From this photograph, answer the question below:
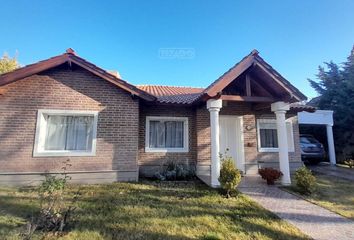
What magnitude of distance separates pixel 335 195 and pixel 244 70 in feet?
20.2

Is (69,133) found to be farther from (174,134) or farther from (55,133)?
(174,134)

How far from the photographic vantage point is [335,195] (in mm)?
8516

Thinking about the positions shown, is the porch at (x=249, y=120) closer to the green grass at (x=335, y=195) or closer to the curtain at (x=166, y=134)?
the curtain at (x=166, y=134)

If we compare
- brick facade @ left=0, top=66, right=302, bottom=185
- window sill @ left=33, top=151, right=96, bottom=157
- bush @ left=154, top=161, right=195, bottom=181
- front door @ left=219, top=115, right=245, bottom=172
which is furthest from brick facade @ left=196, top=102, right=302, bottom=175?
window sill @ left=33, top=151, right=96, bottom=157

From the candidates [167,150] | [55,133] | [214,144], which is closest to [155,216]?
[214,144]

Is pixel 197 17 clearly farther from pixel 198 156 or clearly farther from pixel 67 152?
pixel 67 152

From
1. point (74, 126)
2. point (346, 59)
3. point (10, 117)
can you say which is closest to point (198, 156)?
point (74, 126)

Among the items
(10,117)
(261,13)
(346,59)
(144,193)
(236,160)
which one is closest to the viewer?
(144,193)

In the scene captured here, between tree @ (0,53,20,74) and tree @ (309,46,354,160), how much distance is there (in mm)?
33927

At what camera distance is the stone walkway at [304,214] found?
5.53m

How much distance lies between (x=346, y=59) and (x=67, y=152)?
87.0ft

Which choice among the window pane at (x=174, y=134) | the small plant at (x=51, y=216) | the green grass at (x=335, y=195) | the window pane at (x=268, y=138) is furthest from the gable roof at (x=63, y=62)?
Result: the green grass at (x=335, y=195)

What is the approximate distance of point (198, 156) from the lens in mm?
11203

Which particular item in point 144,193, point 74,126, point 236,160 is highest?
point 74,126
